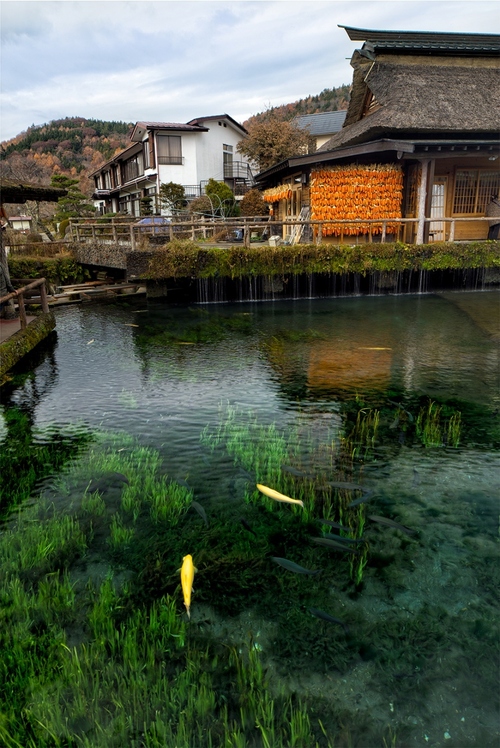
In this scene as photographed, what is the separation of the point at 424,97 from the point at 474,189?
4493mm

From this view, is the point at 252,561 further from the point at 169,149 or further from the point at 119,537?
the point at 169,149

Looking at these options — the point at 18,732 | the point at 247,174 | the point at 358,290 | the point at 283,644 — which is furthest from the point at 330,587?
the point at 247,174

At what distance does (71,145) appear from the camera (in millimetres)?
98000

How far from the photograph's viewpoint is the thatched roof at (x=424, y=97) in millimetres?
21203

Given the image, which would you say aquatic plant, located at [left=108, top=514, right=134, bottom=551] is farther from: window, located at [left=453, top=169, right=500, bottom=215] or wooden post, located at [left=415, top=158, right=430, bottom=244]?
window, located at [left=453, top=169, right=500, bottom=215]

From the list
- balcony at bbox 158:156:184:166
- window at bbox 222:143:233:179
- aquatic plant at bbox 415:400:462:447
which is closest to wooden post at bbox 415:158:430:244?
aquatic plant at bbox 415:400:462:447

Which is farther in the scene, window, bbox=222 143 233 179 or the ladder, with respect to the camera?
window, bbox=222 143 233 179

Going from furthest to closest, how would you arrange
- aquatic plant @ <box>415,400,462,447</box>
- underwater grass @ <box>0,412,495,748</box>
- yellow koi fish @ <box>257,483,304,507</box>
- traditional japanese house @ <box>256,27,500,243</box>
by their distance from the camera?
traditional japanese house @ <box>256,27,500,243</box> → aquatic plant @ <box>415,400,462,447</box> → yellow koi fish @ <box>257,483,304,507</box> → underwater grass @ <box>0,412,495,748</box>

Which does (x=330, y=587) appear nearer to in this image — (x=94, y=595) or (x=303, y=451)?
(x=94, y=595)

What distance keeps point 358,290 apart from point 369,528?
15.8 meters

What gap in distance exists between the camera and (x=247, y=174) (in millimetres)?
48812

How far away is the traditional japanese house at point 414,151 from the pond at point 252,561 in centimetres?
1348

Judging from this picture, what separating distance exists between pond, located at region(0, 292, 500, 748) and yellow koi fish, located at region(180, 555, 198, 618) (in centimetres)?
8

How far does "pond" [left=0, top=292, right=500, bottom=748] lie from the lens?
11.3 ft
